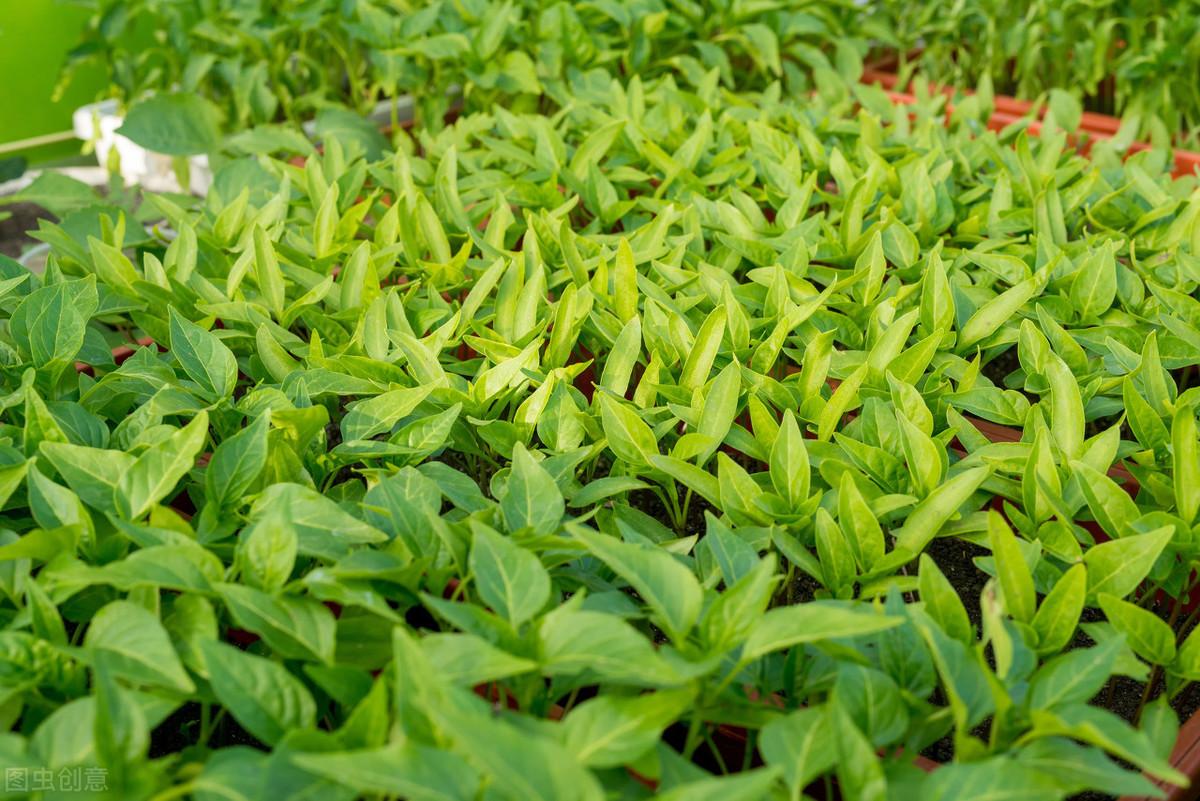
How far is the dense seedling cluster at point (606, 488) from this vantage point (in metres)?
0.78

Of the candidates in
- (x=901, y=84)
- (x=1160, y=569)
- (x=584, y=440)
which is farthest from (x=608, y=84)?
(x=1160, y=569)

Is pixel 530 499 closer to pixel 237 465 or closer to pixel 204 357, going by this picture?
pixel 237 465

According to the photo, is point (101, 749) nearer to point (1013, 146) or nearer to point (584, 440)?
point (584, 440)

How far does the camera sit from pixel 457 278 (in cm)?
149

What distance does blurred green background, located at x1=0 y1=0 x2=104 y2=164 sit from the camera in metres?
3.51

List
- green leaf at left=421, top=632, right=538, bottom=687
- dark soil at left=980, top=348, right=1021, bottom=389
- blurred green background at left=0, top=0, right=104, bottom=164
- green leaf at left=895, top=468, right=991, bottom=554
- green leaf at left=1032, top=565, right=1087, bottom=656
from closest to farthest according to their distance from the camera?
green leaf at left=421, top=632, right=538, bottom=687, green leaf at left=1032, top=565, right=1087, bottom=656, green leaf at left=895, top=468, right=991, bottom=554, dark soil at left=980, top=348, right=1021, bottom=389, blurred green background at left=0, top=0, right=104, bottom=164

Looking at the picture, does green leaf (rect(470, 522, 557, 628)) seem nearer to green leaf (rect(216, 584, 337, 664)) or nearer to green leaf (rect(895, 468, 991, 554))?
green leaf (rect(216, 584, 337, 664))

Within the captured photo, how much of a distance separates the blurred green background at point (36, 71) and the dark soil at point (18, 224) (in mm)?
498

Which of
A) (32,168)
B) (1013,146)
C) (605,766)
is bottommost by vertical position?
(32,168)

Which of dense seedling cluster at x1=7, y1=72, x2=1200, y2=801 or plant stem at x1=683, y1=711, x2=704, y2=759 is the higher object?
dense seedling cluster at x1=7, y1=72, x2=1200, y2=801

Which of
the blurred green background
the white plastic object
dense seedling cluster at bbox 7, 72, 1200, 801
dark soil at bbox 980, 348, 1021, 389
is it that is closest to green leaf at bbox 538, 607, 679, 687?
dense seedling cluster at bbox 7, 72, 1200, 801

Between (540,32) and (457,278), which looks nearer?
(457,278)

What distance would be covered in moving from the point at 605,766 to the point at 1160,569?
0.56 meters

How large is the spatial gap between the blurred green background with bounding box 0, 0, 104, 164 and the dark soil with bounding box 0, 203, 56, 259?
0.50 metres
